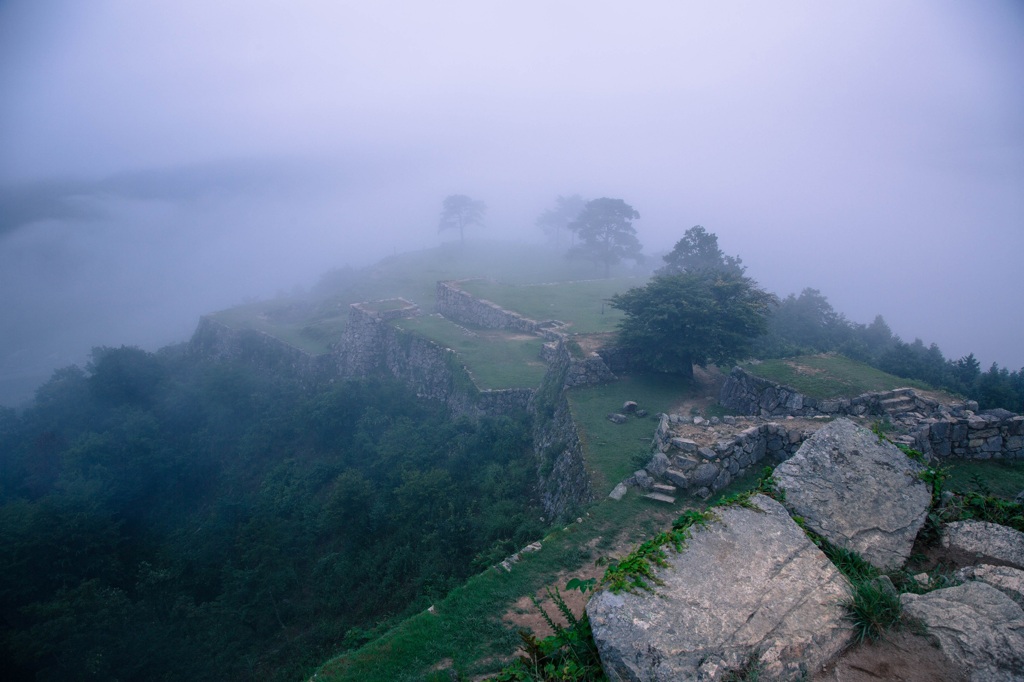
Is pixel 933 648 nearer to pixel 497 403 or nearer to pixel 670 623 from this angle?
pixel 670 623

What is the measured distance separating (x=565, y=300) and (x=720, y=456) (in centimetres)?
1952

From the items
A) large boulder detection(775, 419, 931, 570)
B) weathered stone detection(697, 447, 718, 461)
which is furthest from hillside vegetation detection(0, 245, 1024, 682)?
large boulder detection(775, 419, 931, 570)

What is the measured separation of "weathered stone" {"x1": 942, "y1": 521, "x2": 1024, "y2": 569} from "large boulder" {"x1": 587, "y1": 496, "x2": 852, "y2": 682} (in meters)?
1.70

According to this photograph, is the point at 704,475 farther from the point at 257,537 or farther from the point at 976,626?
the point at 257,537

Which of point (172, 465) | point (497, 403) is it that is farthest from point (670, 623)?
point (172, 465)

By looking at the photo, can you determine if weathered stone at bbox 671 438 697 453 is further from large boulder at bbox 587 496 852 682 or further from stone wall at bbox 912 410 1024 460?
large boulder at bbox 587 496 852 682

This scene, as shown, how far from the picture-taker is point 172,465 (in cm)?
2025

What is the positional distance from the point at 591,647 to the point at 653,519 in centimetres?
496

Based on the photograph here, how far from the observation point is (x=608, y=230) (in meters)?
42.2

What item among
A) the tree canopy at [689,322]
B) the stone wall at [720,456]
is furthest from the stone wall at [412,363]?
the stone wall at [720,456]

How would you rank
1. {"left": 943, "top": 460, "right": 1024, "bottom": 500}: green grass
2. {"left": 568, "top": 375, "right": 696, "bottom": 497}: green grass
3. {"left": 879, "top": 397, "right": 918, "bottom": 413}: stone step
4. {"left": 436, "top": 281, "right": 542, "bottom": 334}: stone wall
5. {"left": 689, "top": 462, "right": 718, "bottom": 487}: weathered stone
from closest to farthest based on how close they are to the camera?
{"left": 943, "top": 460, "right": 1024, "bottom": 500}: green grass → {"left": 689, "top": 462, "right": 718, "bottom": 487}: weathered stone → {"left": 568, "top": 375, "right": 696, "bottom": 497}: green grass → {"left": 879, "top": 397, "right": 918, "bottom": 413}: stone step → {"left": 436, "top": 281, "right": 542, "bottom": 334}: stone wall

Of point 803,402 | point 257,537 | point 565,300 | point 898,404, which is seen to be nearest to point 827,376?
point 803,402

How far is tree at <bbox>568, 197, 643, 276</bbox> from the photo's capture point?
139 ft

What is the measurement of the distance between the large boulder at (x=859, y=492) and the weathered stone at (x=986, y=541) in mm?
316
